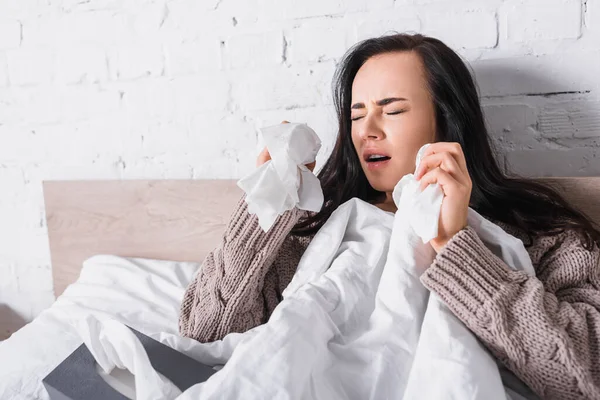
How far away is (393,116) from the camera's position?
906 millimetres

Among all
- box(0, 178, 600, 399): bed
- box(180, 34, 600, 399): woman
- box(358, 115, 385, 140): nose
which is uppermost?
box(358, 115, 385, 140): nose

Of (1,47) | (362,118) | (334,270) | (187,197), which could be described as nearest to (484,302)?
(334,270)

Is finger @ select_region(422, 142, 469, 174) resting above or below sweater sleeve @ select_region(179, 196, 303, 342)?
above

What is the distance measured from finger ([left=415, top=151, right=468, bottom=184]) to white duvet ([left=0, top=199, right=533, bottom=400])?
3.0 inches

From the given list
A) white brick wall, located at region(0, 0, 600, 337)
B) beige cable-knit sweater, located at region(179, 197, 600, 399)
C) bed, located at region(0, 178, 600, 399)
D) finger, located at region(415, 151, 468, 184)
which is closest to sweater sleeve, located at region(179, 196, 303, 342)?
beige cable-knit sweater, located at region(179, 197, 600, 399)

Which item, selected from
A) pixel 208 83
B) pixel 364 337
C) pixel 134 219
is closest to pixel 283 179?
pixel 364 337

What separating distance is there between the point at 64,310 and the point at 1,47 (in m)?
0.76

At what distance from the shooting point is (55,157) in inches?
57.1

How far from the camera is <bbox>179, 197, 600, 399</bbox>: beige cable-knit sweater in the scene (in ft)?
2.18

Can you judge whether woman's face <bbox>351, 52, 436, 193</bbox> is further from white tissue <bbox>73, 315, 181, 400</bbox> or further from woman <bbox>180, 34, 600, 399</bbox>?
white tissue <bbox>73, 315, 181, 400</bbox>

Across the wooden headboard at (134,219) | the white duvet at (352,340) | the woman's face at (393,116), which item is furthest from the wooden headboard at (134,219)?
the woman's face at (393,116)

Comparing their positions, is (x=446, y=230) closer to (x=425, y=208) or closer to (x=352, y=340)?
(x=425, y=208)

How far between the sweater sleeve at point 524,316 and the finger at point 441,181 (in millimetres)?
61

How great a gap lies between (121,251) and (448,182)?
0.92 m
